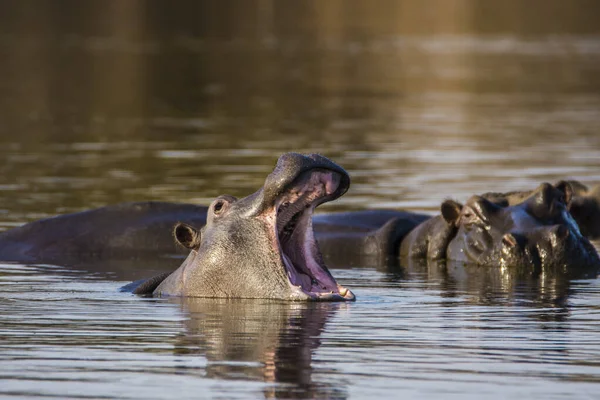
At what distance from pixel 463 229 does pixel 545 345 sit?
4530 mm

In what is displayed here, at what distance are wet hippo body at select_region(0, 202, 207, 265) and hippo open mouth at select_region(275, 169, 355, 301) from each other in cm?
354

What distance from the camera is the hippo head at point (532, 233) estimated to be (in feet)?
41.6

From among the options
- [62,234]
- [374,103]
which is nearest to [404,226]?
[62,234]

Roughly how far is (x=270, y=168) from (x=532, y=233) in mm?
9211

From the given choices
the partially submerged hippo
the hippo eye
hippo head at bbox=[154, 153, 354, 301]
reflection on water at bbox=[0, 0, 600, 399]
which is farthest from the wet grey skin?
the hippo eye

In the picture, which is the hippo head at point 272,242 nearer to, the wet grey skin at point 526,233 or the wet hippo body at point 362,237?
the wet grey skin at point 526,233

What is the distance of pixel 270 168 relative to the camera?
71.3 ft

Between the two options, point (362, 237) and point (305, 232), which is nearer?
point (305, 232)

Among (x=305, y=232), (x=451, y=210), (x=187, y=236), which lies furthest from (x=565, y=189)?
(x=187, y=236)

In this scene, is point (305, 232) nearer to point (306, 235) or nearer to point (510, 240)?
point (306, 235)

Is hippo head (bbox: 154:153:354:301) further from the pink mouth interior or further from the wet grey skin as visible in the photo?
the wet grey skin

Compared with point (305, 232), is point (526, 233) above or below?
below

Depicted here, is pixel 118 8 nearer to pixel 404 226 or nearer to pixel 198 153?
pixel 198 153

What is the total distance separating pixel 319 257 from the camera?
33.7 feet
